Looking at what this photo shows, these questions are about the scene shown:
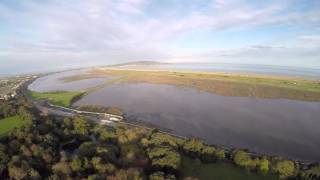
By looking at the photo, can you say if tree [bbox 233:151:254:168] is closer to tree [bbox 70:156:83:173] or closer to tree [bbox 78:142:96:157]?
tree [bbox 78:142:96:157]

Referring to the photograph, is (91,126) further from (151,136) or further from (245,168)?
(245,168)

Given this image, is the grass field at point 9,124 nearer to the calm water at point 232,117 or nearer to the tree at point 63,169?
the tree at point 63,169

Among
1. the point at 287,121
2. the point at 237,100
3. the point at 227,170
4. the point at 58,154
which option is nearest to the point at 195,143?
the point at 227,170

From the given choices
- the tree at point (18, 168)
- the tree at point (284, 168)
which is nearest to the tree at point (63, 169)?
the tree at point (18, 168)

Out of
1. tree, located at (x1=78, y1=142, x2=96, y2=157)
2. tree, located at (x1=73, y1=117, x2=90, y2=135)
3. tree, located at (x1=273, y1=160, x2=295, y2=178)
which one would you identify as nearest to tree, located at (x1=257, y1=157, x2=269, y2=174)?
tree, located at (x1=273, y1=160, x2=295, y2=178)

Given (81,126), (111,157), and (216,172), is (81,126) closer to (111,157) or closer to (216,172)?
(111,157)
